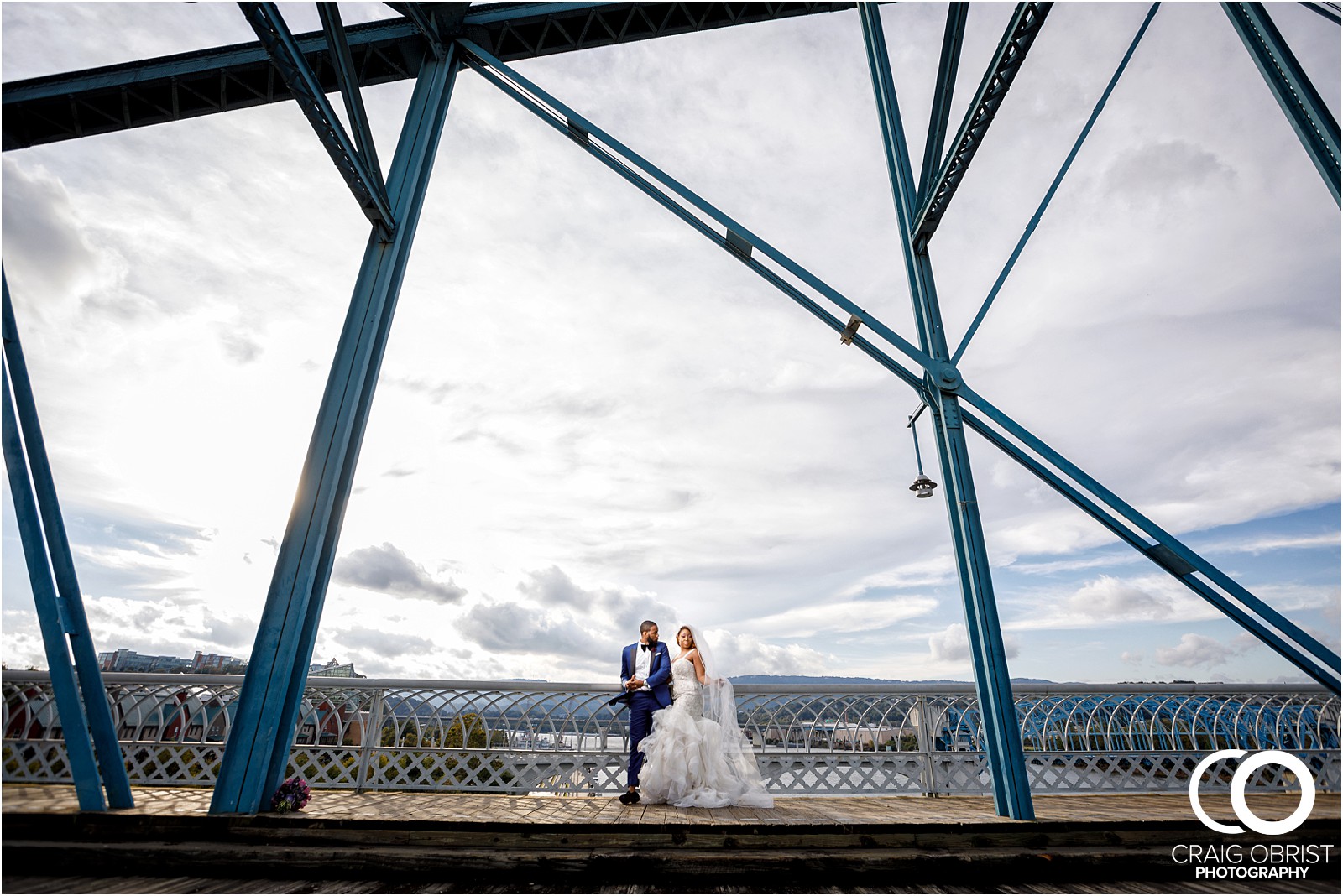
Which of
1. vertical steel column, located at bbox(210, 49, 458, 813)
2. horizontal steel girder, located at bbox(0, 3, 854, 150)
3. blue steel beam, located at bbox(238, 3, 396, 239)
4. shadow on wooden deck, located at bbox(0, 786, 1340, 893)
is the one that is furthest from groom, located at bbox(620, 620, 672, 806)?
horizontal steel girder, located at bbox(0, 3, 854, 150)

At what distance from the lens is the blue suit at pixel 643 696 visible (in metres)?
5.17

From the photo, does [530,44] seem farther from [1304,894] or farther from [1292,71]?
[1304,894]

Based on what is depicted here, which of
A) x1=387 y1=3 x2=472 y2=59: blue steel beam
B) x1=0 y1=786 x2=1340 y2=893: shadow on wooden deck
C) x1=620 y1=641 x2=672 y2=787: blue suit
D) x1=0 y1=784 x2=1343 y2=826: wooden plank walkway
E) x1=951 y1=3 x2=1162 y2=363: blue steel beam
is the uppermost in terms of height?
x1=387 y1=3 x2=472 y2=59: blue steel beam

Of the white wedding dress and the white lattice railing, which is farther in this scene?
the white lattice railing

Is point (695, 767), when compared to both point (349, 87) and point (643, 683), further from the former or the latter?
point (349, 87)

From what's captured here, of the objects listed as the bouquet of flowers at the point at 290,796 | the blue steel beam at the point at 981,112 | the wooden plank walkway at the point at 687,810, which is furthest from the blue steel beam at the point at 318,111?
the blue steel beam at the point at 981,112

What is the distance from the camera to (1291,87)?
3.62 meters

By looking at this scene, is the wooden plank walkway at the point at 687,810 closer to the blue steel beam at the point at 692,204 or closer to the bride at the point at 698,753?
the bride at the point at 698,753

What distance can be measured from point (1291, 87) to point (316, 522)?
23.4 feet

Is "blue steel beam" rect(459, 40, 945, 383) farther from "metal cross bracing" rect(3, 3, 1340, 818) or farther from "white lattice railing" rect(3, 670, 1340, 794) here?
"white lattice railing" rect(3, 670, 1340, 794)

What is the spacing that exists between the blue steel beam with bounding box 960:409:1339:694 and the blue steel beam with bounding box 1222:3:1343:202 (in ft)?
8.11

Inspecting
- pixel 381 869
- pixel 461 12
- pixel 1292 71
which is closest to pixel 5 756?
pixel 381 869

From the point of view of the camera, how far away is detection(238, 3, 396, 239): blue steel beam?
356 cm

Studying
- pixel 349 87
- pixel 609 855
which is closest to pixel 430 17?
pixel 349 87
